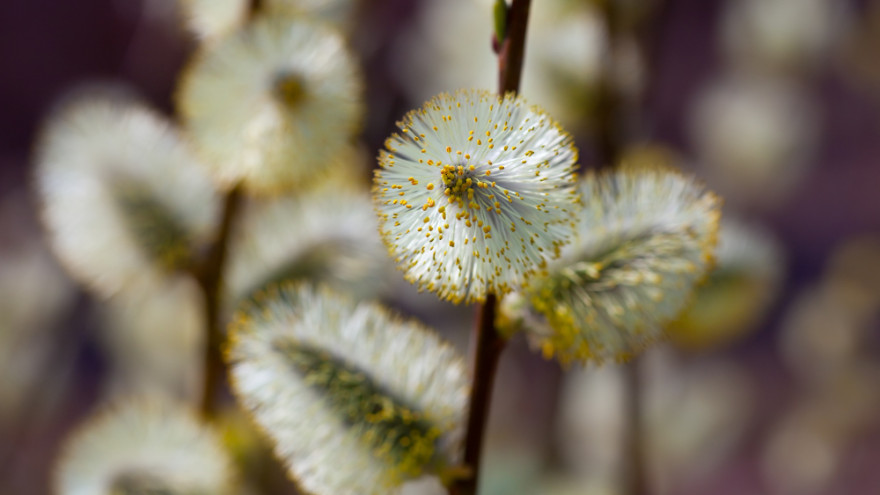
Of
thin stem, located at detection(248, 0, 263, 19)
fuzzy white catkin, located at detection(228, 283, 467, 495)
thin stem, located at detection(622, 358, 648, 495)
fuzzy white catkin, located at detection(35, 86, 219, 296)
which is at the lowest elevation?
thin stem, located at detection(622, 358, 648, 495)

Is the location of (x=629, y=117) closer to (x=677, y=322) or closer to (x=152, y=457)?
(x=677, y=322)

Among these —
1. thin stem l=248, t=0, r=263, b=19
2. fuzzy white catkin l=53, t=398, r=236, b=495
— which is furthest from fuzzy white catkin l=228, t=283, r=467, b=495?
thin stem l=248, t=0, r=263, b=19

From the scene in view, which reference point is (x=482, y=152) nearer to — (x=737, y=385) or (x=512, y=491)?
(x=512, y=491)

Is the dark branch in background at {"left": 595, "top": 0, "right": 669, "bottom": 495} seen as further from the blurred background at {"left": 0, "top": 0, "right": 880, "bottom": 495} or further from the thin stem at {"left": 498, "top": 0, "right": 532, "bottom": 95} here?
the thin stem at {"left": 498, "top": 0, "right": 532, "bottom": 95}

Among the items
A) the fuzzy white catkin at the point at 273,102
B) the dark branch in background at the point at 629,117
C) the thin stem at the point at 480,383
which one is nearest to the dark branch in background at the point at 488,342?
the thin stem at the point at 480,383

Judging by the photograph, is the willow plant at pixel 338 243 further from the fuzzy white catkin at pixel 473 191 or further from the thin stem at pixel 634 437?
the thin stem at pixel 634 437

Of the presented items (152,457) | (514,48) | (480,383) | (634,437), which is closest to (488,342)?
(480,383)
